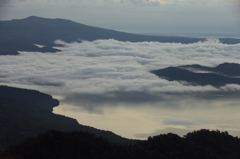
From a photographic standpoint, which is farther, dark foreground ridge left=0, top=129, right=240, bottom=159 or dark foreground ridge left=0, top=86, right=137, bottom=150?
dark foreground ridge left=0, top=86, right=137, bottom=150

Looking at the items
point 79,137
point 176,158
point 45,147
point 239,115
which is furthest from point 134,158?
point 239,115

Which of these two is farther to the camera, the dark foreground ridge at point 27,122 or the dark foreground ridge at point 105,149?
the dark foreground ridge at point 27,122

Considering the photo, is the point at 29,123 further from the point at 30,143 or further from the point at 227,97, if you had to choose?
the point at 227,97

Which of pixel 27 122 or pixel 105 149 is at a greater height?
pixel 27 122
